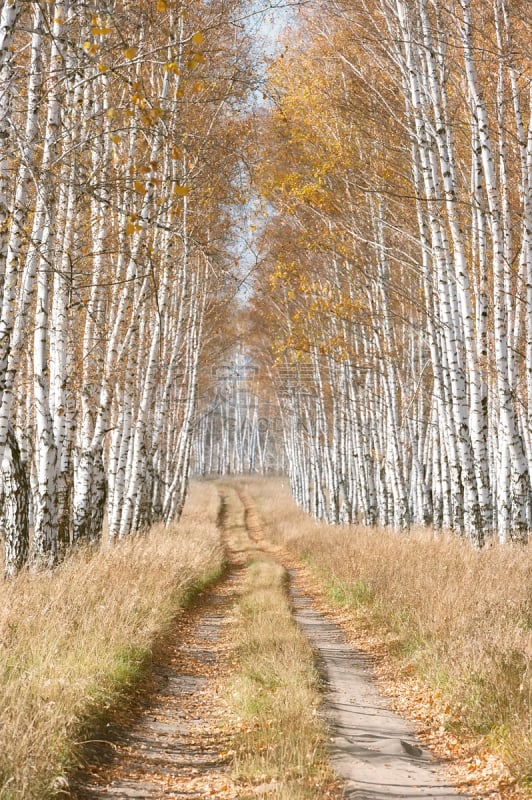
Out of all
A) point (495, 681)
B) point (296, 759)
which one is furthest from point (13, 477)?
point (495, 681)

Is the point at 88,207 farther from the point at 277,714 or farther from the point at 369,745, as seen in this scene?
the point at 369,745

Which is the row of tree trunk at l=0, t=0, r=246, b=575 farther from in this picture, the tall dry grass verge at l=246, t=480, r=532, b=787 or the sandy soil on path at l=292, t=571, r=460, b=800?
the tall dry grass verge at l=246, t=480, r=532, b=787

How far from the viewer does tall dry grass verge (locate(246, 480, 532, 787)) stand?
487 centimetres

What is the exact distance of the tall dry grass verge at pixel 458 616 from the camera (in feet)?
16.0

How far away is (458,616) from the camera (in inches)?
265

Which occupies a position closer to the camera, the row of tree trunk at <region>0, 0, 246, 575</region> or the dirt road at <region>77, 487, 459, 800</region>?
the dirt road at <region>77, 487, 459, 800</region>

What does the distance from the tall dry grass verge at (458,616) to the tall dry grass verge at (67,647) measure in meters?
2.61

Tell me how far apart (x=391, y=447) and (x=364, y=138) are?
22.2ft

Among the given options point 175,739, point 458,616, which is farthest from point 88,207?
point 175,739

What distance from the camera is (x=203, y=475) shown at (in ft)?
187

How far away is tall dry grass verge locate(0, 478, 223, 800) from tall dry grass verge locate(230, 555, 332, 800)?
1.03 m

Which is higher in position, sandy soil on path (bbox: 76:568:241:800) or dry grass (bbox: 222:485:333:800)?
dry grass (bbox: 222:485:333:800)

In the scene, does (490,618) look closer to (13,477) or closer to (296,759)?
(296,759)

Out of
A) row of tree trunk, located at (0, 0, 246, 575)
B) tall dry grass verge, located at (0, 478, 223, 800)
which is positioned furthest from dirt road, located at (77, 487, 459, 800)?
row of tree trunk, located at (0, 0, 246, 575)
